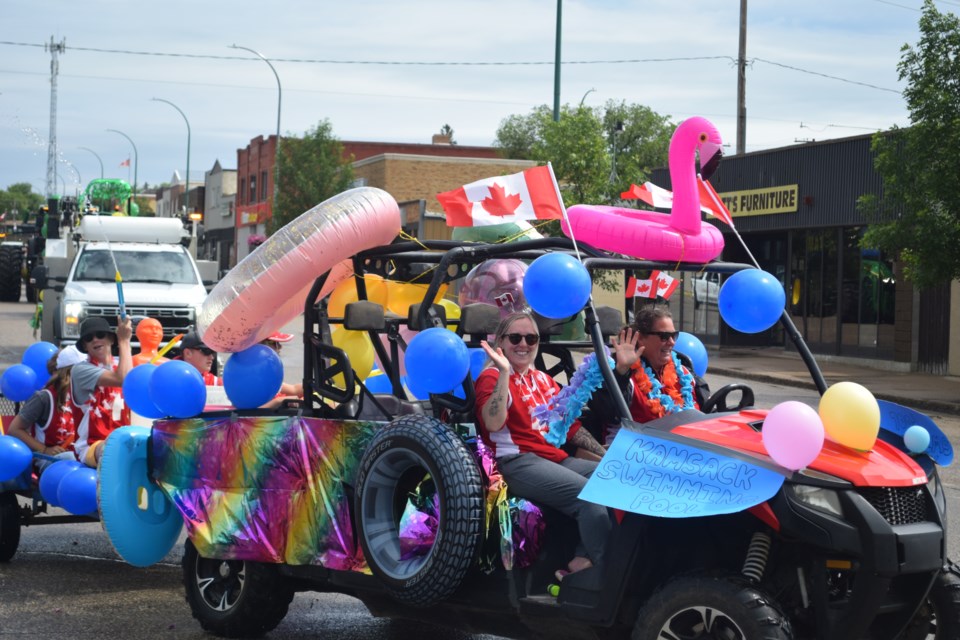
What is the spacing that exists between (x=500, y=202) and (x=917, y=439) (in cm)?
218

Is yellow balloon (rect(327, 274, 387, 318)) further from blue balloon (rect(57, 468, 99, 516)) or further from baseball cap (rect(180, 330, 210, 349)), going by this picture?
blue balloon (rect(57, 468, 99, 516))

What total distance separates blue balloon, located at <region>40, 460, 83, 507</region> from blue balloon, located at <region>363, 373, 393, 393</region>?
→ 71.2 inches

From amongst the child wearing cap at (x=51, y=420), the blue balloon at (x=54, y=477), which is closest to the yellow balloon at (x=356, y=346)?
the blue balloon at (x=54, y=477)

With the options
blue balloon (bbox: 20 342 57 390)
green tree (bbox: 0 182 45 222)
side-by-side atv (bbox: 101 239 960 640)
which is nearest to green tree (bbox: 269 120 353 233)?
blue balloon (bbox: 20 342 57 390)

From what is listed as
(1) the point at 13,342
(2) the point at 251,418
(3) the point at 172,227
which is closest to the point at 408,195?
(1) the point at 13,342

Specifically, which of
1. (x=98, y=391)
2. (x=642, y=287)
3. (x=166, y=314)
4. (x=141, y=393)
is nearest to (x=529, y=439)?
(x=642, y=287)

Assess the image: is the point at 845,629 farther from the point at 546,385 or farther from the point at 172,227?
the point at 172,227

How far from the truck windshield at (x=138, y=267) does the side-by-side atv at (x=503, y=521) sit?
13.7 m

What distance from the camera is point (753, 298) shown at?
563 centimetres

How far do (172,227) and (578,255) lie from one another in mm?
17156

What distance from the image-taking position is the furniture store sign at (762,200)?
29.2 metres

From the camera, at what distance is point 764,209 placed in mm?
30312

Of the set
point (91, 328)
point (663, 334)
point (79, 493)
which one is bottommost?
point (79, 493)

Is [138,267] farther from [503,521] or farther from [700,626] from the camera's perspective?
[700,626]
